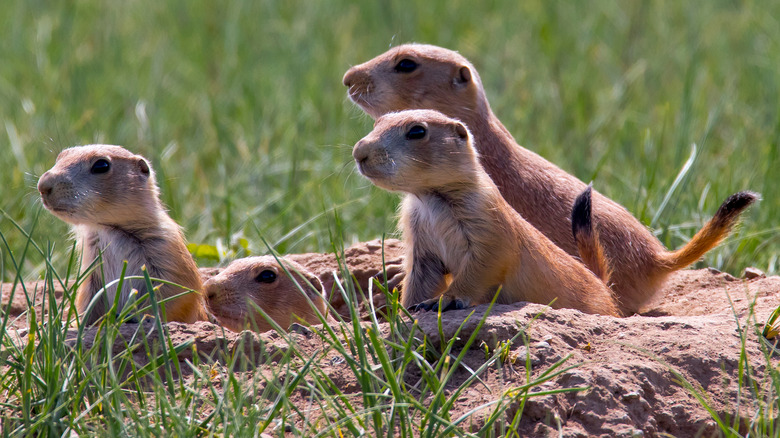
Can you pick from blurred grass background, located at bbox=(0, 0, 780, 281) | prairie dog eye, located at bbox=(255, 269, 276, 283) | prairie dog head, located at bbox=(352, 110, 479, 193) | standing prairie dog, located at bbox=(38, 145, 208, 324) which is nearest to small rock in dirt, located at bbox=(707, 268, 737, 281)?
blurred grass background, located at bbox=(0, 0, 780, 281)

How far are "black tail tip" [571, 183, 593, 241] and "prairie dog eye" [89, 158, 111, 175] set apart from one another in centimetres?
221

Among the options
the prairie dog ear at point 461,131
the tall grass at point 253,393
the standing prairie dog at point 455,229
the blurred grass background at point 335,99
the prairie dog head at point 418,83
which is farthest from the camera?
the blurred grass background at point 335,99

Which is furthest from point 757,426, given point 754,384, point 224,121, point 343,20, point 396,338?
point 343,20

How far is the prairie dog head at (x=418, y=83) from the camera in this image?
219 inches

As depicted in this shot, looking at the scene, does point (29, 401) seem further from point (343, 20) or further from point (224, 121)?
point (343, 20)

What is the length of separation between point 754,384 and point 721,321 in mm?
629

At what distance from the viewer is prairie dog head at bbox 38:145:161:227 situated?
13.7 feet

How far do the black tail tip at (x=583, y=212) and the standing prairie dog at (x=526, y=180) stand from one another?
44 cm

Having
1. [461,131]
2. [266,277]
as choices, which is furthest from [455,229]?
[266,277]

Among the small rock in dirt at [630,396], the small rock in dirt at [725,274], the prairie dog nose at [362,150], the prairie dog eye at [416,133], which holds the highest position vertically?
the prairie dog eye at [416,133]

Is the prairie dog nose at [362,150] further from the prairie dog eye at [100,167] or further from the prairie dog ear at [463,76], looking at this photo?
the prairie dog ear at [463,76]

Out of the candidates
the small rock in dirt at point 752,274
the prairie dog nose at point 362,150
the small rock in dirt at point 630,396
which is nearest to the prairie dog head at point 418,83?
the prairie dog nose at point 362,150

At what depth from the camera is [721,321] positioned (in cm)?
395

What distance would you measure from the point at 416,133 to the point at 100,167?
146cm
